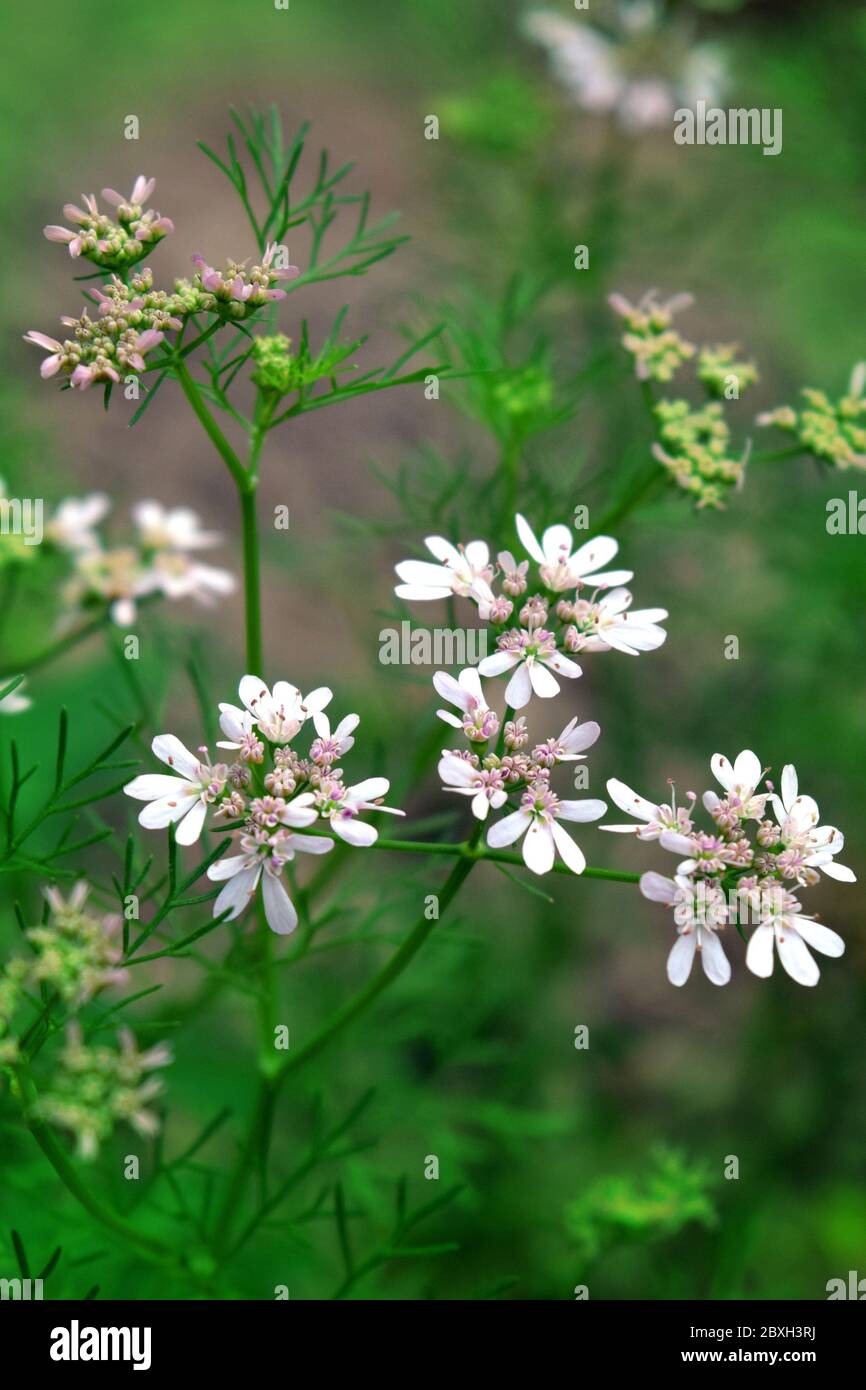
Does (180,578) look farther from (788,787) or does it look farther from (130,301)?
(788,787)

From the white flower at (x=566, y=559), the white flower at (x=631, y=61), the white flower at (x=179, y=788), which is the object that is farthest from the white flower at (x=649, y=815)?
the white flower at (x=631, y=61)

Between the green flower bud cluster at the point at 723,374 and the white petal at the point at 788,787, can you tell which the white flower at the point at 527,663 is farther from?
the green flower bud cluster at the point at 723,374

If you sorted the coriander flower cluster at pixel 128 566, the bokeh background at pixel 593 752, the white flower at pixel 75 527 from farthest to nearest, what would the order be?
the bokeh background at pixel 593 752 < the white flower at pixel 75 527 < the coriander flower cluster at pixel 128 566

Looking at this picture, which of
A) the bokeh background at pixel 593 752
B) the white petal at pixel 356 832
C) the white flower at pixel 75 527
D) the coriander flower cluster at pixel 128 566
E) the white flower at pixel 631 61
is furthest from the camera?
the white flower at pixel 631 61

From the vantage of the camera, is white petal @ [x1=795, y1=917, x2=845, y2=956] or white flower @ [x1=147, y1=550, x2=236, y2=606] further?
white flower @ [x1=147, y1=550, x2=236, y2=606]

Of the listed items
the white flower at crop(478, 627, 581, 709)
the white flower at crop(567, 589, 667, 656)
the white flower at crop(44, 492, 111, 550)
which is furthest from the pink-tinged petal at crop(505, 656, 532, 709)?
the white flower at crop(44, 492, 111, 550)

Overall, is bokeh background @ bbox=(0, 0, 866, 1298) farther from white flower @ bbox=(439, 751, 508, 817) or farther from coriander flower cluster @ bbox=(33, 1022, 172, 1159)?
white flower @ bbox=(439, 751, 508, 817)
